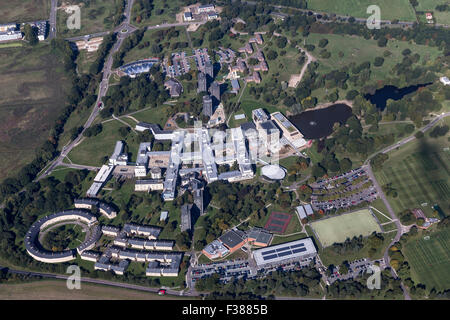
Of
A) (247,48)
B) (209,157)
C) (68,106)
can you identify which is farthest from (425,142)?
(68,106)

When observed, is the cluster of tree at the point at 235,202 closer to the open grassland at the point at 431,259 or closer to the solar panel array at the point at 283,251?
the solar panel array at the point at 283,251

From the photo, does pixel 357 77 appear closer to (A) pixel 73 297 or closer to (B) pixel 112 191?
(B) pixel 112 191

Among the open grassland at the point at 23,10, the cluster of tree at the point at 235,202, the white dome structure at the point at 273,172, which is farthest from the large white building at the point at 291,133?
the open grassland at the point at 23,10

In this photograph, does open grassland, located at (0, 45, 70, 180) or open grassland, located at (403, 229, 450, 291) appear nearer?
open grassland, located at (403, 229, 450, 291)

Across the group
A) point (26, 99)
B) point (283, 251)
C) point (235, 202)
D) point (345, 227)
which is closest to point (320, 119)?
point (345, 227)

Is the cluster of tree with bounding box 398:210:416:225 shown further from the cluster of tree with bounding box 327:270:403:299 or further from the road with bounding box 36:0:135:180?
the road with bounding box 36:0:135:180

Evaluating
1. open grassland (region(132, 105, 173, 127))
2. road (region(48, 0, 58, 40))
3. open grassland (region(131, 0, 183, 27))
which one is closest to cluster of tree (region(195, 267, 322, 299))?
open grassland (region(132, 105, 173, 127))

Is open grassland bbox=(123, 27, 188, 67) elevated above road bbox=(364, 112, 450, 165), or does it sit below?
above

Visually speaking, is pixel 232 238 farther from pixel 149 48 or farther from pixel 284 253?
pixel 149 48
